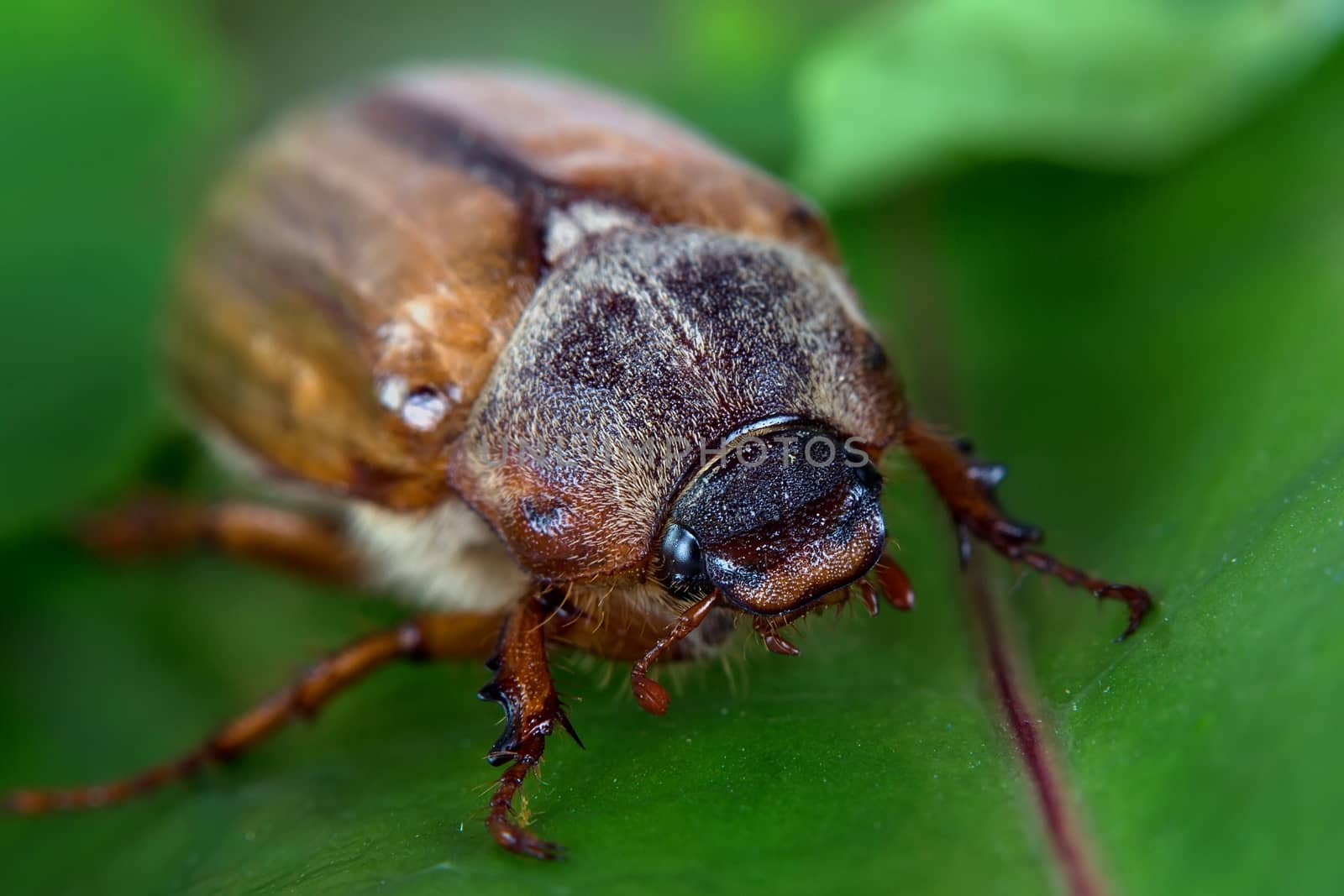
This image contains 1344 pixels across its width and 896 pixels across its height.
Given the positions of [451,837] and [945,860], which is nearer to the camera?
[945,860]

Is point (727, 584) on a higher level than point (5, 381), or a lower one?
higher

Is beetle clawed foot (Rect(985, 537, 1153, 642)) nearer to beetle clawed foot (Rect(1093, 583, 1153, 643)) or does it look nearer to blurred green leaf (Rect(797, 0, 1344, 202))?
Answer: beetle clawed foot (Rect(1093, 583, 1153, 643))

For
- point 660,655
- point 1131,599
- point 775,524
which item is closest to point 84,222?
point 660,655

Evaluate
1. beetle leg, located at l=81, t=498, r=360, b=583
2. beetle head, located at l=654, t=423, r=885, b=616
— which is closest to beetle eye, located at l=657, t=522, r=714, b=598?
beetle head, located at l=654, t=423, r=885, b=616

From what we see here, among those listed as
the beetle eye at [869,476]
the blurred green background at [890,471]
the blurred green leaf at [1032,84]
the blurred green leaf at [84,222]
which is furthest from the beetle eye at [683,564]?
the blurred green leaf at [84,222]

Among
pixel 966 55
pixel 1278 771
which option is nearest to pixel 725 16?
pixel 966 55

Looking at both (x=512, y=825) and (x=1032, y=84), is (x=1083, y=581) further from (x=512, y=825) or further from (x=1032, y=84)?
(x=1032, y=84)

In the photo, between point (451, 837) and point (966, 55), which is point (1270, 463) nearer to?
point (451, 837)
